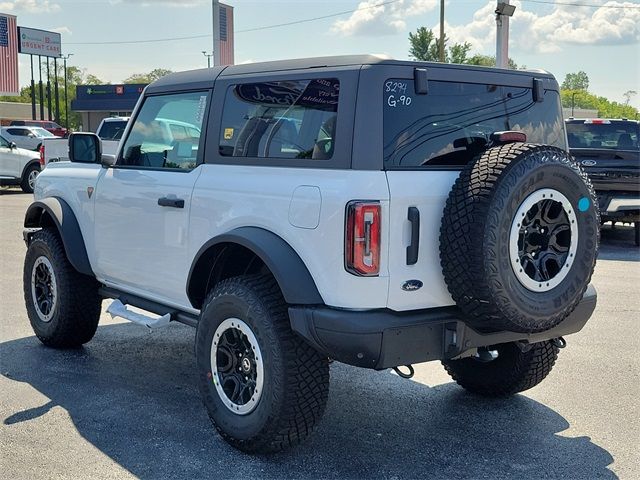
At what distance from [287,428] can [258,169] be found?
1.34 metres

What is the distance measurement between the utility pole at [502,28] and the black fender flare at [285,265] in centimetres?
1435

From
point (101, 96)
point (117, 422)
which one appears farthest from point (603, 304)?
point (101, 96)

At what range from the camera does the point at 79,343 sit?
224 inches

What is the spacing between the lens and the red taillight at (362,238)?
3330mm

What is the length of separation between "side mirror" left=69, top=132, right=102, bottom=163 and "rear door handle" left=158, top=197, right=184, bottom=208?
1.14 m

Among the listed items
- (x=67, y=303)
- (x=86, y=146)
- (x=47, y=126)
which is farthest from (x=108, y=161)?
(x=47, y=126)

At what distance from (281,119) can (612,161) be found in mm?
8542

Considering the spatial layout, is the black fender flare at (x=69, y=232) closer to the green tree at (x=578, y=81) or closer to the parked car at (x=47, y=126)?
the parked car at (x=47, y=126)

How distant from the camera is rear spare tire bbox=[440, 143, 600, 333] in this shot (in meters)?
3.30

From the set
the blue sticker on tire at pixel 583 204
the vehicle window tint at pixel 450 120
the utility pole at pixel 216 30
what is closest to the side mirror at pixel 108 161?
the vehicle window tint at pixel 450 120

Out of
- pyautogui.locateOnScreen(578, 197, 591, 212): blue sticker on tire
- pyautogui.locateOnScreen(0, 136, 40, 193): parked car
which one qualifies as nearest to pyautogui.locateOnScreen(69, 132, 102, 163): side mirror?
pyautogui.locateOnScreen(578, 197, 591, 212): blue sticker on tire

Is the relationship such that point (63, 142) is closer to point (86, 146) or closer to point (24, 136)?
point (24, 136)

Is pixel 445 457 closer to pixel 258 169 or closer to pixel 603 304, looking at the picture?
pixel 258 169

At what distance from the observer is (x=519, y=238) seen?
3424 mm
